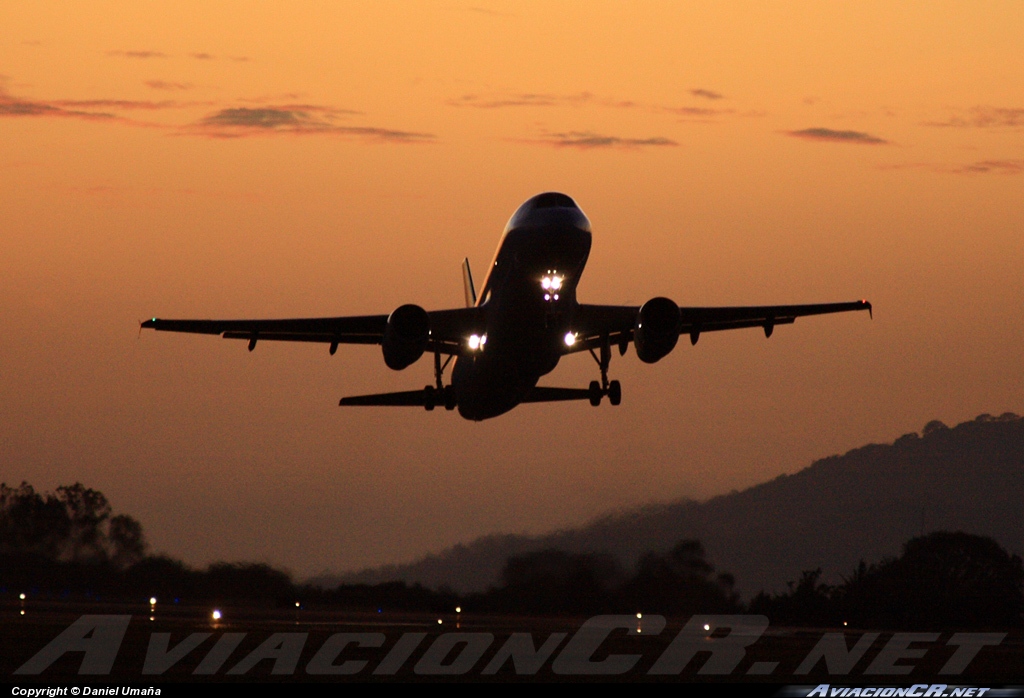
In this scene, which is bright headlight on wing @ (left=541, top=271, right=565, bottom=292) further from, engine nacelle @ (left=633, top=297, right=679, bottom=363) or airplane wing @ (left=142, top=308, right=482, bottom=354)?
airplane wing @ (left=142, top=308, right=482, bottom=354)

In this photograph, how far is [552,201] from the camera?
41.0m

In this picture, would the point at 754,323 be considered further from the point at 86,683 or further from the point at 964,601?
the point at 86,683

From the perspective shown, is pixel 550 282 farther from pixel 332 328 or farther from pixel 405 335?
pixel 332 328

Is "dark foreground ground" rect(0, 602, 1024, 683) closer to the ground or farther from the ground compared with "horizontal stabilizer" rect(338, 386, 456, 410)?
closer to the ground

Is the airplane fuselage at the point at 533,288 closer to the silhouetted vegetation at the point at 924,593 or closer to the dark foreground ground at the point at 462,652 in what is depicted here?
the dark foreground ground at the point at 462,652

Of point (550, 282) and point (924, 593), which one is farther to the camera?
point (924, 593)

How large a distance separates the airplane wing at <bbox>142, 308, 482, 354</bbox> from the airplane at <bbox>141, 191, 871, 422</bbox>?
0.10ft

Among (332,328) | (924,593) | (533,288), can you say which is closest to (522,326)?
(533,288)

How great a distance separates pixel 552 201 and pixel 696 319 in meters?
8.72

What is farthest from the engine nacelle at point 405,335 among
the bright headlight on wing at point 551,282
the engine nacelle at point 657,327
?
the engine nacelle at point 657,327

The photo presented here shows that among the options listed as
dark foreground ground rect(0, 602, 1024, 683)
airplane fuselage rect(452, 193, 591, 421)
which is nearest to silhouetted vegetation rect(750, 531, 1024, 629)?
dark foreground ground rect(0, 602, 1024, 683)

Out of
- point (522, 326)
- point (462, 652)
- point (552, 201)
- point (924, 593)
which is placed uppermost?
point (552, 201)

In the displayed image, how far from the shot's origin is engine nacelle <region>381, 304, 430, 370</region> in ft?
138

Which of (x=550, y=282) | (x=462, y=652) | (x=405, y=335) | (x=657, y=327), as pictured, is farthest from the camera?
(x=657, y=327)
